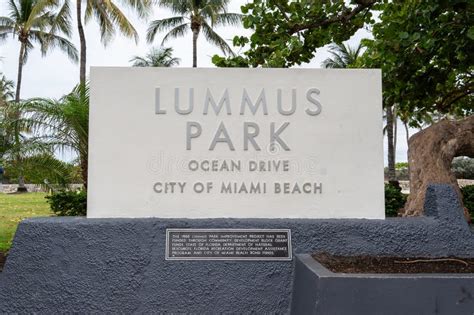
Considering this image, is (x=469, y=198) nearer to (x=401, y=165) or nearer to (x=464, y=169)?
(x=464, y=169)

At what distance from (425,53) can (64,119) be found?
6.51 metres

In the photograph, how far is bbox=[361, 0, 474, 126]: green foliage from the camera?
651cm

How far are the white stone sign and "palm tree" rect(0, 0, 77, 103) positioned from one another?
63.3ft

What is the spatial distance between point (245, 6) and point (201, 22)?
62.6 feet

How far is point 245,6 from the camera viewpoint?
774 cm

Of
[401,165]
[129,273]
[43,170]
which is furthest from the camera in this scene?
[401,165]

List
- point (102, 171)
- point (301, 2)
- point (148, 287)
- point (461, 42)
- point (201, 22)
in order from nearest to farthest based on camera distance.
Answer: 1. point (148, 287)
2. point (102, 171)
3. point (461, 42)
4. point (301, 2)
5. point (201, 22)

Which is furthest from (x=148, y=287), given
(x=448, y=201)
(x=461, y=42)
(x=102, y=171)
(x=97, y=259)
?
(x=461, y=42)

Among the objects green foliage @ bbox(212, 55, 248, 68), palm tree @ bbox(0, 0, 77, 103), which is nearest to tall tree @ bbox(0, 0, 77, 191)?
palm tree @ bbox(0, 0, 77, 103)

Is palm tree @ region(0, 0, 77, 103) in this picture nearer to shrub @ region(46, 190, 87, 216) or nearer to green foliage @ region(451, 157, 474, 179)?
shrub @ region(46, 190, 87, 216)

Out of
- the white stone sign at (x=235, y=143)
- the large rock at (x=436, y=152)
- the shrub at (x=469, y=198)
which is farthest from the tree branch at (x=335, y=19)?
the shrub at (x=469, y=198)

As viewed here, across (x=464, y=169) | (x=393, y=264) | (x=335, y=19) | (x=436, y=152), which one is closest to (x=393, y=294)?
(x=393, y=264)

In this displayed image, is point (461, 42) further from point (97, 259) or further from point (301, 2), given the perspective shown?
point (97, 259)

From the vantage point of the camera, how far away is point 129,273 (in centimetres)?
404
